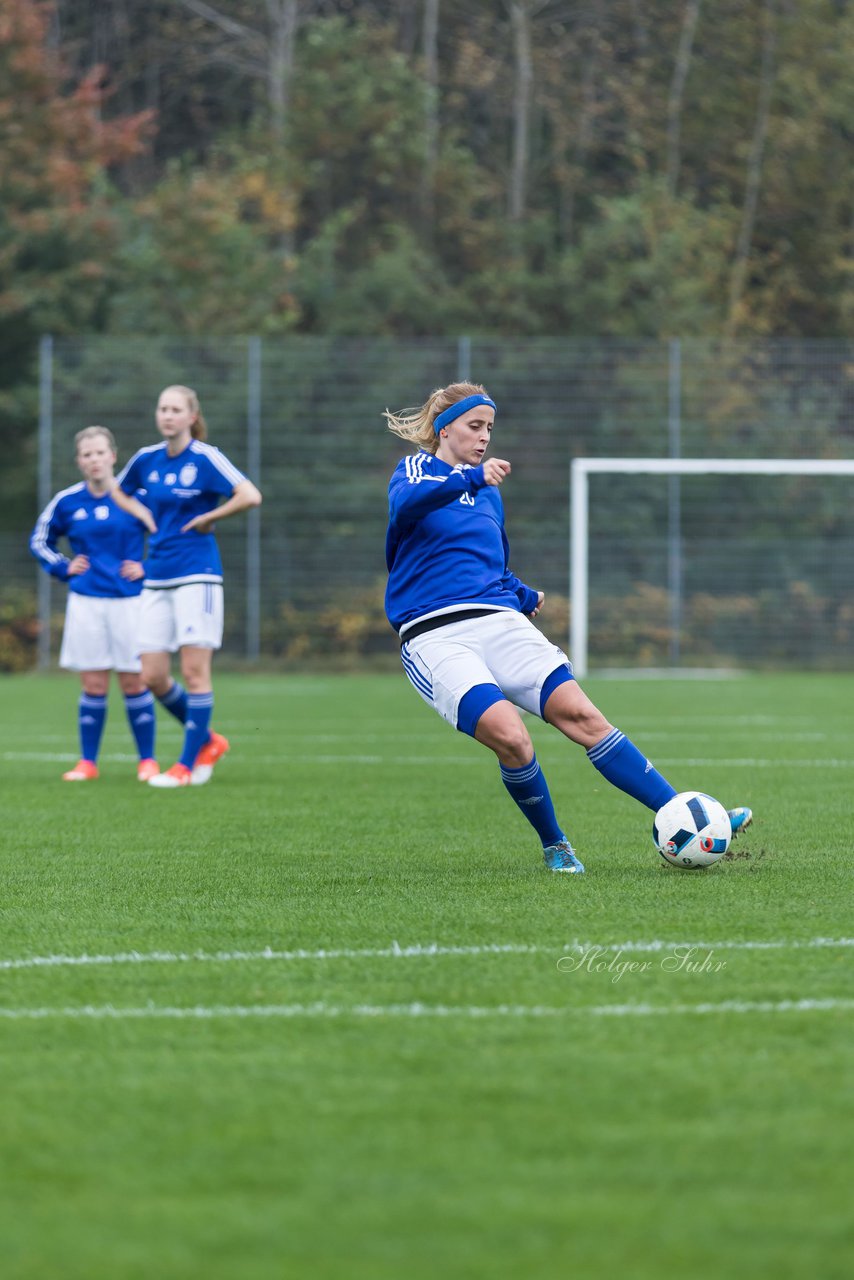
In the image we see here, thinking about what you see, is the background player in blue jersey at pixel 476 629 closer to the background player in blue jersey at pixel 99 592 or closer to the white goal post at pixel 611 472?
the background player in blue jersey at pixel 99 592

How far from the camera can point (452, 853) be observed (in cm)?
625

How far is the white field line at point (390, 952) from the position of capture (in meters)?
4.21

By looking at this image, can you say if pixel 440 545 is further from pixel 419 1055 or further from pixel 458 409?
pixel 419 1055

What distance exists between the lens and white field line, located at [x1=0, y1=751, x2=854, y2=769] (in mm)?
9836

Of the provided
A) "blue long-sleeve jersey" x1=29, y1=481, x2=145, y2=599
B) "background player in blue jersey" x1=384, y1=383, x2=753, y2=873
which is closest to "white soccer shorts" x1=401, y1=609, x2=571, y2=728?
"background player in blue jersey" x1=384, y1=383, x2=753, y2=873

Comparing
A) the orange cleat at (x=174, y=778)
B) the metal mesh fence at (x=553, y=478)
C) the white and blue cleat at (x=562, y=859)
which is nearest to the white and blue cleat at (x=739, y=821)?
the white and blue cleat at (x=562, y=859)

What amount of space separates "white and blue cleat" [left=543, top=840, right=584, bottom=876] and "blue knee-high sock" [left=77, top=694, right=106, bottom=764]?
424 cm

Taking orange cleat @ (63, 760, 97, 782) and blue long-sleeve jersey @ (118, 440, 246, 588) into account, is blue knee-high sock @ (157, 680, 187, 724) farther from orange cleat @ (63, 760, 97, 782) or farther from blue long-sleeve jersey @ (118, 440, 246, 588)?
blue long-sleeve jersey @ (118, 440, 246, 588)

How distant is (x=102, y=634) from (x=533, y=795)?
447cm

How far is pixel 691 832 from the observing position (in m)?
5.58

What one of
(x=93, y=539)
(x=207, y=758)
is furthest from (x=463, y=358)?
(x=207, y=758)

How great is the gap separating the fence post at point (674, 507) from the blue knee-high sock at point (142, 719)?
12203 mm

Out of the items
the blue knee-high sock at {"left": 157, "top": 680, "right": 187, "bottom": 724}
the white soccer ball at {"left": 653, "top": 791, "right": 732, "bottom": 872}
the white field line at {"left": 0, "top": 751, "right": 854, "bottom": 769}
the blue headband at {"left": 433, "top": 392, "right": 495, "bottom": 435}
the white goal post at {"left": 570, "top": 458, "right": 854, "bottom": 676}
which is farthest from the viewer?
the white goal post at {"left": 570, "top": 458, "right": 854, "bottom": 676}

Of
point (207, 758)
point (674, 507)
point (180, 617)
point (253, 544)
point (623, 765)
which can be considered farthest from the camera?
point (674, 507)
